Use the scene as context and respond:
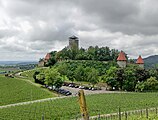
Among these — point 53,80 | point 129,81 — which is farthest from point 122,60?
point 53,80

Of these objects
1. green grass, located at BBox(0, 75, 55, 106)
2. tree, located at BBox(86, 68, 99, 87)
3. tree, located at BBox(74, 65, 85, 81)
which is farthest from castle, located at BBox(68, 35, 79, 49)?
green grass, located at BBox(0, 75, 55, 106)

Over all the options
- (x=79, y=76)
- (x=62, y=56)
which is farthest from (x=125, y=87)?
(x=62, y=56)

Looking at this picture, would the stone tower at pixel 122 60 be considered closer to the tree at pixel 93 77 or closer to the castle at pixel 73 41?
the tree at pixel 93 77

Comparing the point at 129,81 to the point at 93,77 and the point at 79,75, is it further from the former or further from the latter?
the point at 79,75

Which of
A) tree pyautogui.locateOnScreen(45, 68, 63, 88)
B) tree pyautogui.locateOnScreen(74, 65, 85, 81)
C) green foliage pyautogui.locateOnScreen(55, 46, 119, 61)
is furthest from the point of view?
green foliage pyautogui.locateOnScreen(55, 46, 119, 61)

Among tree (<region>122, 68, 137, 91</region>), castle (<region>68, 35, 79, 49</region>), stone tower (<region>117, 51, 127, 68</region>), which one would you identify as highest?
castle (<region>68, 35, 79, 49</region>)

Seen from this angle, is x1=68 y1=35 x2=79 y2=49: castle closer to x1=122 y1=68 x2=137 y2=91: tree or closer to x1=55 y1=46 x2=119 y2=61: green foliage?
x1=55 y1=46 x2=119 y2=61: green foliage

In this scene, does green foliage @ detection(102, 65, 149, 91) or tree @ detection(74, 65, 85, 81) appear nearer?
green foliage @ detection(102, 65, 149, 91)

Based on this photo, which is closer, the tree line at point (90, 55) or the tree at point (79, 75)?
the tree at point (79, 75)

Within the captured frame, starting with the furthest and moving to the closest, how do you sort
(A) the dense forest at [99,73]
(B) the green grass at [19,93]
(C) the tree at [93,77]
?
1. (C) the tree at [93,77]
2. (A) the dense forest at [99,73]
3. (B) the green grass at [19,93]

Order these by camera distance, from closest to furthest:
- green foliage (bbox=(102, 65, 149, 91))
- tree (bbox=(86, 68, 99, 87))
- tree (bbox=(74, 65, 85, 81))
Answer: green foliage (bbox=(102, 65, 149, 91)) → tree (bbox=(86, 68, 99, 87)) → tree (bbox=(74, 65, 85, 81))

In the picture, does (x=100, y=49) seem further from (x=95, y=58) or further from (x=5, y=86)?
(x=5, y=86)

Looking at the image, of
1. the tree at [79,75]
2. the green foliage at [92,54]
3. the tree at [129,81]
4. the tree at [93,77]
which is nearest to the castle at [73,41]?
the green foliage at [92,54]

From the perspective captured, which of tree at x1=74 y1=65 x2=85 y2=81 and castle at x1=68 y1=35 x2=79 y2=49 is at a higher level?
castle at x1=68 y1=35 x2=79 y2=49
